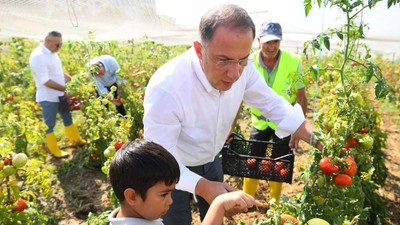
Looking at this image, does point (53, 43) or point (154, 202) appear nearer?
point (154, 202)

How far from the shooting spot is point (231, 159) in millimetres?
2357

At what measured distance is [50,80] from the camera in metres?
3.88

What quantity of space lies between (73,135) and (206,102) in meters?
3.28

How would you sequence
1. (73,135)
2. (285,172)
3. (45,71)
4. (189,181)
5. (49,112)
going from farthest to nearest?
(73,135) → (49,112) → (45,71) → (285,172) → (189,181)

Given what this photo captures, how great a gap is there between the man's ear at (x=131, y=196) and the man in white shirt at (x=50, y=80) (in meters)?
3.03

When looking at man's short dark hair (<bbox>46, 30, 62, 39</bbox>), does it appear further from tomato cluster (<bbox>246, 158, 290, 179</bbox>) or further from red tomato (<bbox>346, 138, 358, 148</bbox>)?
red tomato (<bbox>346, 138, 358, 148</bbox>)

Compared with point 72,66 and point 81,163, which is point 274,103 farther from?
point 72,66

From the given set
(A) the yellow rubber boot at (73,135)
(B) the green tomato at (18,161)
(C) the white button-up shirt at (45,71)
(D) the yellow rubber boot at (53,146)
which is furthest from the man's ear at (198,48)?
(A) the yellow rubber boot at (73,135)

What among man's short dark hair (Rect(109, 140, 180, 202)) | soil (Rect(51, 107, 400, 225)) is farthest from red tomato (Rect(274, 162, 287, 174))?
man's short dark hair (Rect(109, 140, 180, 202))

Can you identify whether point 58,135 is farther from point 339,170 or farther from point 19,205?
point 339,170

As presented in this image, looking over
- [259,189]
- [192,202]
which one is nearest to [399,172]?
[259,189]

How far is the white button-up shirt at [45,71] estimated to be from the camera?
381 cm

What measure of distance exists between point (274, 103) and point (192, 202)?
5.48ft

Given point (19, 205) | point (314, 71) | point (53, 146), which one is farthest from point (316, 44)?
point (53, 146)
